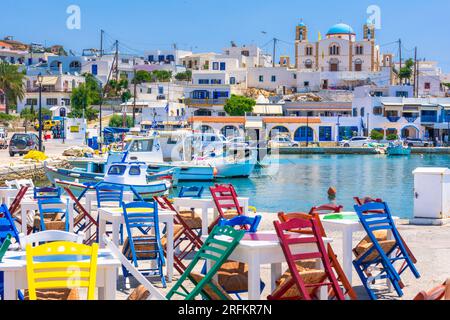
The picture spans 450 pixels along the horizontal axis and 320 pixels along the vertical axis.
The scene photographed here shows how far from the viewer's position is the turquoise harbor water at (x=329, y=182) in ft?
119

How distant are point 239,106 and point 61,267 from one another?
82.7 metres

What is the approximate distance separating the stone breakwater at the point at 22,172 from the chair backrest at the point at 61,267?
105ft

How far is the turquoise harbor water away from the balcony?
22.6 m

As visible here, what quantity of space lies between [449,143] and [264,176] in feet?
132

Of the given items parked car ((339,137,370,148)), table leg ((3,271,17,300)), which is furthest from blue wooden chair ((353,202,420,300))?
parked car ((339,137,370,148))

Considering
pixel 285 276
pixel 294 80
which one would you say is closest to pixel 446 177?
pixel 285 276

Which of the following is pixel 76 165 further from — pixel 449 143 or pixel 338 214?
pixel 449 143

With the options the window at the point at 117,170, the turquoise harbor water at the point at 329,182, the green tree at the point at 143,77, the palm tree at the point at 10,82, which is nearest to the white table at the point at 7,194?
the window at the point at 117,170

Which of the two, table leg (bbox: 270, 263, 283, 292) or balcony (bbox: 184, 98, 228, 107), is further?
balcony (bbox: 184, 98, 228, 107)

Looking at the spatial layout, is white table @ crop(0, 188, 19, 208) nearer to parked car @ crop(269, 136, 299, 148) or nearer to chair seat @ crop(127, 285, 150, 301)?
chair seat @ crop(127, 285, 150, 301)

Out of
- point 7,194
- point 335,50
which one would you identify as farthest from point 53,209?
point 335,50

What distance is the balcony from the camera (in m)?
94.8

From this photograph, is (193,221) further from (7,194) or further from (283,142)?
(283,142)

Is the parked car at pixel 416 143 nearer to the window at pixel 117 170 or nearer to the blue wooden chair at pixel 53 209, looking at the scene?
the window at pixel 117 170
